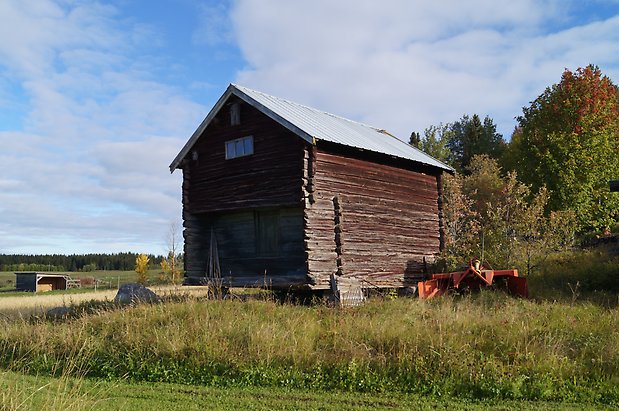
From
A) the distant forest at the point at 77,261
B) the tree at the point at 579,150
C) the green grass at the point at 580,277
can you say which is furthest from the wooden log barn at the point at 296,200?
the distant forest at the point at 77,261

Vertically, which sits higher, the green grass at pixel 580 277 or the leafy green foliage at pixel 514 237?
the leafy green foliage at pixel 514 237

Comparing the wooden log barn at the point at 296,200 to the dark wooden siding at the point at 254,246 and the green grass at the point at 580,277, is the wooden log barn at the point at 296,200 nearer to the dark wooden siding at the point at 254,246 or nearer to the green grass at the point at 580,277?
the dark wooden siding at the point at 254,246

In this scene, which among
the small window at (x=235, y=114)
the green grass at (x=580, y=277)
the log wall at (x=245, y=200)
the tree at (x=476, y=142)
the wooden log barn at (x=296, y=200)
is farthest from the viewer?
the tree at (x=476, y=142)

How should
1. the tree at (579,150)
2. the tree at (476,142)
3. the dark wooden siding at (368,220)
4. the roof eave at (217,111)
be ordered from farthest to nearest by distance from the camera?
the tree at (476,142) < the tree at (579,150) < the dark wooden siding at (368,220) < the roof eave at (217,111)

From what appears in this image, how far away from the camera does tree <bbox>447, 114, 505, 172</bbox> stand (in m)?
55.4

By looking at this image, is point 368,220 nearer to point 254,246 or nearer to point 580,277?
point 254,246

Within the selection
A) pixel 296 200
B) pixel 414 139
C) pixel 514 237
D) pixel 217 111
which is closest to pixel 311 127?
pixel 296 200

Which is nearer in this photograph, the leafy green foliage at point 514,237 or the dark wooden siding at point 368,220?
the dark wooden siding at point 368,220

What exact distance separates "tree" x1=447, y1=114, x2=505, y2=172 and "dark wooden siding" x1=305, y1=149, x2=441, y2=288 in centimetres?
3308

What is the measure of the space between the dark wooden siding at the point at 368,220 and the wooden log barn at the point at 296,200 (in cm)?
4

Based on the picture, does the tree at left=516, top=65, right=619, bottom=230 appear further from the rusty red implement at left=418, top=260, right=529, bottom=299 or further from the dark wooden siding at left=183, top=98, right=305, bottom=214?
the dark wooden siding at left=183, top=98, right=305, bottom=214

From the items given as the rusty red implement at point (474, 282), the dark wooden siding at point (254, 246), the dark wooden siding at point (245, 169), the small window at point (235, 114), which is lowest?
the rusty red implement at point (474, 282)

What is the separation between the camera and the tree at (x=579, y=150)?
29.3 meters

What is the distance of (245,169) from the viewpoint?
19.1 m
